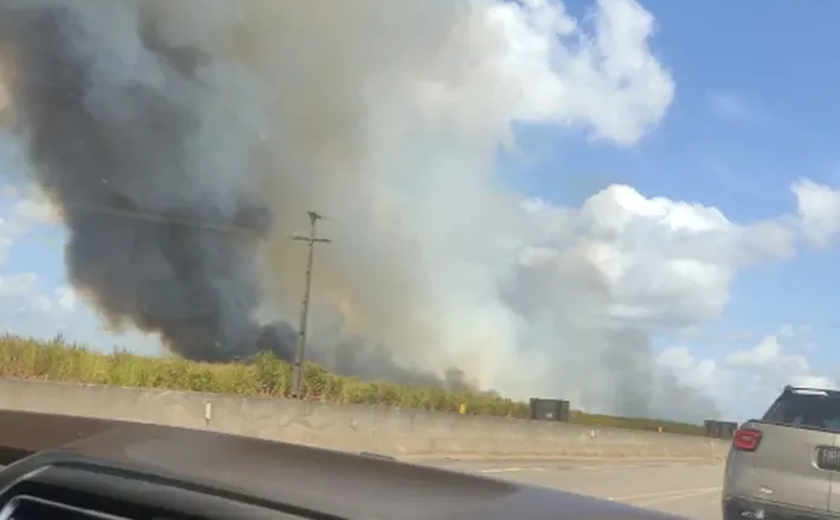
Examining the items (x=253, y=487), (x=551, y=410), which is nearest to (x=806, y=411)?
(x=253, y=487)

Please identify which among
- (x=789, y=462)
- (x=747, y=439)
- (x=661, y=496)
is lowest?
(x=661, y=496)

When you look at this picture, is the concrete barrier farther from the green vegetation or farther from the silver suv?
the silver suv

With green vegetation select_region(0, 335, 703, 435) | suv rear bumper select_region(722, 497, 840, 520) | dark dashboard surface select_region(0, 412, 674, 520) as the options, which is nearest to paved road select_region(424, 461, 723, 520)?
suv rear bumper select_region(722, 497, 840, 520)

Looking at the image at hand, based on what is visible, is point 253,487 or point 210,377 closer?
point 253,487

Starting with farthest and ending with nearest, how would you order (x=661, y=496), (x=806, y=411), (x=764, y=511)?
(x=661, y=496) < (x=806, y=411) < (x=764, y=511)

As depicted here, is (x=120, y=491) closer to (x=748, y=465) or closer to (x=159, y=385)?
(x=748, y=465)

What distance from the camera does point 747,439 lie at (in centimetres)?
999

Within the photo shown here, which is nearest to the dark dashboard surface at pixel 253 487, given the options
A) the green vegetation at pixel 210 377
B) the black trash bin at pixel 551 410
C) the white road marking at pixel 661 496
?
the white road marking at pixel 661 496

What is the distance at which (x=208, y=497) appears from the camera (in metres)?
2.30

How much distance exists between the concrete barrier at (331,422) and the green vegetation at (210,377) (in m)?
3.46

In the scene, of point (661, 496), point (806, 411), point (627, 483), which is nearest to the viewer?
point (806, 411)

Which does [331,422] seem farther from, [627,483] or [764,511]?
[764,511]

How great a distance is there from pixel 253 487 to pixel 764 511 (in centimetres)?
821

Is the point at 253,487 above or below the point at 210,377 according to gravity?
below
